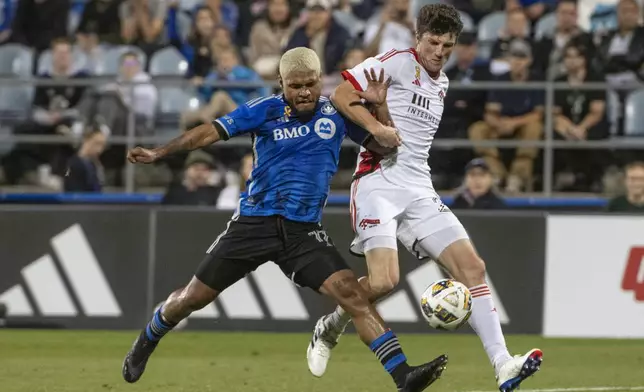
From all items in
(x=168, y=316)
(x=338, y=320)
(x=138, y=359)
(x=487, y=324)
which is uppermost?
(x=487, y=324)

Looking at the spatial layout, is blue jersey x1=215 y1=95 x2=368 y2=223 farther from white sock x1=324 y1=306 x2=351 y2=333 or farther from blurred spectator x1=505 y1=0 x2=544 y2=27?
blurred spectator x1=505 y1=0 x2=544 y2=27

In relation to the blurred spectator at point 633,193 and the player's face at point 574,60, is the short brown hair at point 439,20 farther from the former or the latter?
the player's face at point 574,60

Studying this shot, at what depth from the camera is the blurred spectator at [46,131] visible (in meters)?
15.5

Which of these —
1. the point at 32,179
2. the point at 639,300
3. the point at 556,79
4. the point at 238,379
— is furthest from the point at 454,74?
the point at 238,379

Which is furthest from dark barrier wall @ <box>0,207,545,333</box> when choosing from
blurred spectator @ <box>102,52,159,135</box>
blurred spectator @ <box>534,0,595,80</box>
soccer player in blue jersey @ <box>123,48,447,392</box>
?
soccer player in blue jersey @ <box>123,48,447,392</box>

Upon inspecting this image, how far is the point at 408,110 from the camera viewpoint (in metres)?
8.24

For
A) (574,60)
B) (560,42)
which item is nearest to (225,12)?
(560,42)

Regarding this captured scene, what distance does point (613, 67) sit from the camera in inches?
579

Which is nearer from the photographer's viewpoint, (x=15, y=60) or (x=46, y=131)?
(x=46, y=131)

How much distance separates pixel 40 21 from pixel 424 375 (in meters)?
11.9

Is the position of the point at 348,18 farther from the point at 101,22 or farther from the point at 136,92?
the point at 101,22

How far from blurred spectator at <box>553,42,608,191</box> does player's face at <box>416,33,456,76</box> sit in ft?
20.4

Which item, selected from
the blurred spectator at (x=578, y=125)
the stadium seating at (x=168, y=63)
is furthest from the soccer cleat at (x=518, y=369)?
the stadium seating at (x=168, y=63)

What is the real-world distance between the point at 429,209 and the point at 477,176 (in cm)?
524
